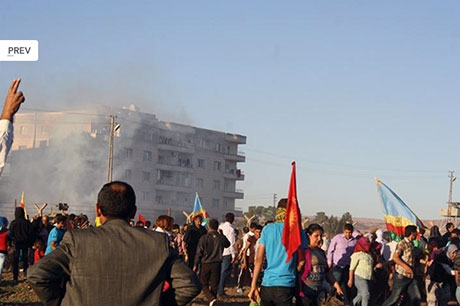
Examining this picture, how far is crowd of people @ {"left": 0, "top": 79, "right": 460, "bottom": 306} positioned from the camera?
4.34 meters

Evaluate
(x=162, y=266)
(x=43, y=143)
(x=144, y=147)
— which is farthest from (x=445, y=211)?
(x=162, y=266)

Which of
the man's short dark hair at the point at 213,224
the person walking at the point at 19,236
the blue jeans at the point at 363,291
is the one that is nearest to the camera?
the blue jeans at the point at 363,291

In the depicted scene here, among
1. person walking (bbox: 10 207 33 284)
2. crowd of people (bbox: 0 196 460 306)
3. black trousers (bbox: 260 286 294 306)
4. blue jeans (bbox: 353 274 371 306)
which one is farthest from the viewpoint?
person walking (bbox: 10 207 33 284)

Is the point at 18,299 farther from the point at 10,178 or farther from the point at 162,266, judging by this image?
the point at 10,178

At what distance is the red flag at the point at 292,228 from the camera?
31.9 feet

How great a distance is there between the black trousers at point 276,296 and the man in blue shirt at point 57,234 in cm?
688

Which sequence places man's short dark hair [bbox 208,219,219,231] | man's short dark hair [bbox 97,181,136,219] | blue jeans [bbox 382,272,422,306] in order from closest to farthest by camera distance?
man's short dark hair [bbox 97,181,136,219]
blue jeans [bbox 382,272,422,306]
man's short dark hair [bbox 208,219,219,231]

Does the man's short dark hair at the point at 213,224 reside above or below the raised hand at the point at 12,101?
below

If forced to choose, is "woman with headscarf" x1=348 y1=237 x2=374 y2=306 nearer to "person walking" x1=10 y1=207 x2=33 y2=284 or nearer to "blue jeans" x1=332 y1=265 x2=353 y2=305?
"blue jeans" x1=332 y1=265 x2=353 y2=305

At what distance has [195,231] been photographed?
1967cm

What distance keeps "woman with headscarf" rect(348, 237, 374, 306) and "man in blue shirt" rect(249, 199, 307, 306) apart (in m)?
5.70

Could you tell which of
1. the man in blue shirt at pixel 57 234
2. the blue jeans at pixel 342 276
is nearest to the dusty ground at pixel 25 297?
the man in blue shirt at pixel 57 234

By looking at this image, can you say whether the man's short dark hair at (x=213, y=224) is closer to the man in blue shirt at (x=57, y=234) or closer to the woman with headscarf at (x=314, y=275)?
the man in blue shirt at (x=57, y=234)

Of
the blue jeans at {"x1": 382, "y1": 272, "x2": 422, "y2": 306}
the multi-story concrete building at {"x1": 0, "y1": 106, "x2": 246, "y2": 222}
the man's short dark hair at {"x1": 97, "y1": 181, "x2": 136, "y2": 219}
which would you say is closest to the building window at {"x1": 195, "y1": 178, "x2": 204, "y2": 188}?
the multi-story concrete building at {"x1": 0, "y1": 106, "x2": 246, "y2": 222}
